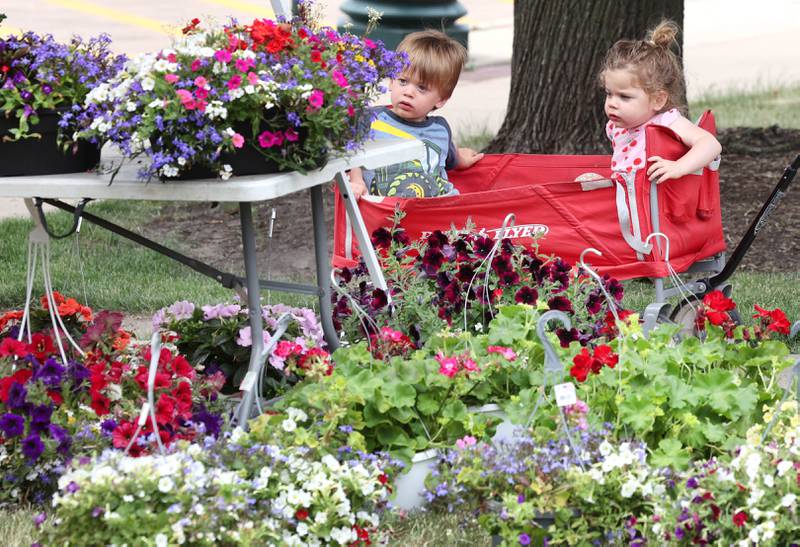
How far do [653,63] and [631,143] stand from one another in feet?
0.96

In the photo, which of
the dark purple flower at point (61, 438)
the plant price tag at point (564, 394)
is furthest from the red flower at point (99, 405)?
the plant price tag at point (564, 394)

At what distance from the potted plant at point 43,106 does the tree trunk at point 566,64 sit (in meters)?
3.70

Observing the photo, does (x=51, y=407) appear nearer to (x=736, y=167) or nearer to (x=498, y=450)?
(x=498, y=450)

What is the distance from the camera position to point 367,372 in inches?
121

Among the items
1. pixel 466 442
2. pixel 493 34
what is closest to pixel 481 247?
A: pixel 466 442

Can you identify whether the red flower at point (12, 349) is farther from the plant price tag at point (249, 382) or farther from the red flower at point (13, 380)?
the plant price tag at point (249, 382)

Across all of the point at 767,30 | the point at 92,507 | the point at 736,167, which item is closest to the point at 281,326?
the point at 92,507

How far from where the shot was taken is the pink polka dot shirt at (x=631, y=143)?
4309mm

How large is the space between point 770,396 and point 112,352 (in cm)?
175

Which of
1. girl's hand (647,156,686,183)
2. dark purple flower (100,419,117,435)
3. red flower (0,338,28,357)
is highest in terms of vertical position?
girl's hand (647,156,686,183)

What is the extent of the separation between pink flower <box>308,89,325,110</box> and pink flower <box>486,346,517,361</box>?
0.77m

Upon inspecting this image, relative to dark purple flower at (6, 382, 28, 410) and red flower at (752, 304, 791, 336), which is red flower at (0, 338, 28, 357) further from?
red flower at (752, 304, 791, 336)

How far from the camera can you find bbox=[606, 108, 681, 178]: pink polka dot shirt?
4309mm

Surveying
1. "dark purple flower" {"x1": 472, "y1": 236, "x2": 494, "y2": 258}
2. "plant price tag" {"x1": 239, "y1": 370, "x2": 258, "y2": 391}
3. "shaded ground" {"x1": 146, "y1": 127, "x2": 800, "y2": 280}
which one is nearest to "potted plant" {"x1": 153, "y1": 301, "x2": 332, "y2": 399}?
"plant price tag" {"x1": 239, "y1": 370, "x2": 258, "y2": 391}
